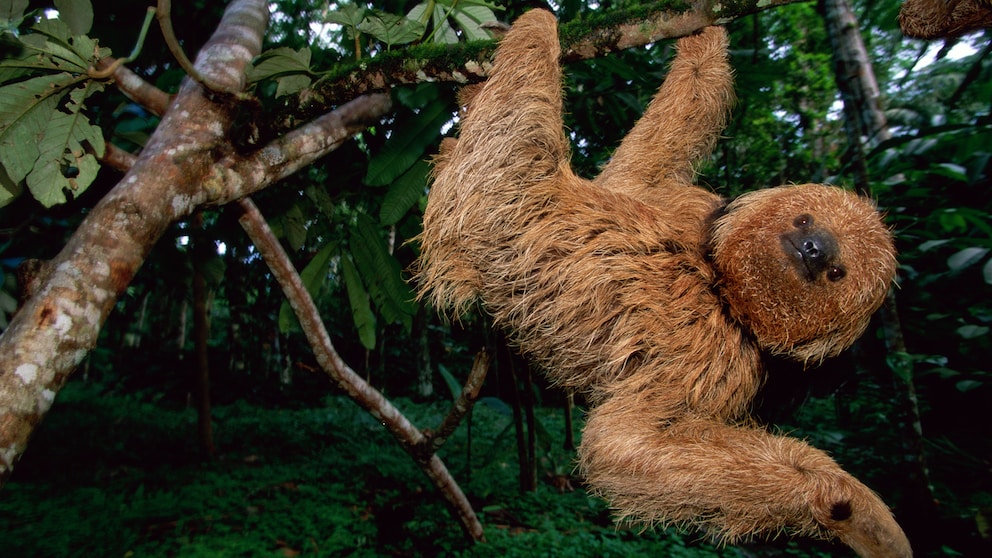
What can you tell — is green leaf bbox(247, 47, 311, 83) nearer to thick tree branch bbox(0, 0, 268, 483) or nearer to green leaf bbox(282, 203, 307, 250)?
thick tree branch bbox(0, 0, 268, 483)

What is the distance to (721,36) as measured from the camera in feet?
11.8

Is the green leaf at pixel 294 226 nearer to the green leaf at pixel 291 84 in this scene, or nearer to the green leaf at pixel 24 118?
the green leaf at pixel 291 84

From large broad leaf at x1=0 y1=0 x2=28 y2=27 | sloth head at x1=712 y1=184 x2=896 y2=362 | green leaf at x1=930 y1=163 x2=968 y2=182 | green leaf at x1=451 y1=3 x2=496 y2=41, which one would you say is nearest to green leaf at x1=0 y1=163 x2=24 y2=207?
large broad leaf at x1=0 y1=0 x2=28 y2=27

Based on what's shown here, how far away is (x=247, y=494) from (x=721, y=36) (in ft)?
19.3

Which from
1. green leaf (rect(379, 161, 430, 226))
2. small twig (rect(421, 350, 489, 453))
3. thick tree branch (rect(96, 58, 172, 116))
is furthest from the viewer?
small twig (rect(421, 350, 489, 453))

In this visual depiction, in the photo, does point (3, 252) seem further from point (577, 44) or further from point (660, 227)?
point (660, 227)

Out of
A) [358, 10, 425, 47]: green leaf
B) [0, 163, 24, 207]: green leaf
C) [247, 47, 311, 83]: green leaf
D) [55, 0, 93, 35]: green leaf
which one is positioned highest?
[358, 10, 425, 47]: green leaf

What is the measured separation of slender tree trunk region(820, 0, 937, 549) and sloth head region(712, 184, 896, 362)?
4.18 feet

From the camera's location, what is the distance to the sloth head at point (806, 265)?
2701 mm

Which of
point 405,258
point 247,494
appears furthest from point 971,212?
point 247,494

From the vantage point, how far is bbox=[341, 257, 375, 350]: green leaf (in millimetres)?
4074

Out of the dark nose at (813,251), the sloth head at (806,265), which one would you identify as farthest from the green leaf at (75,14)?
the dark nose at (813,251)

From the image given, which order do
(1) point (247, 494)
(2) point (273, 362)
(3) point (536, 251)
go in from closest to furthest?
1. (3) point (536, 251)
2. (1) point (247, 494)
3. (2) point (273, 362)

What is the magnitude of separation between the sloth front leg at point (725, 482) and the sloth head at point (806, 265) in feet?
1.75
